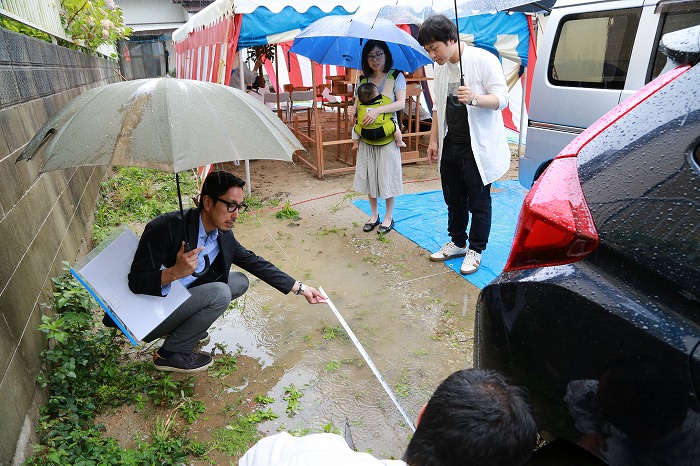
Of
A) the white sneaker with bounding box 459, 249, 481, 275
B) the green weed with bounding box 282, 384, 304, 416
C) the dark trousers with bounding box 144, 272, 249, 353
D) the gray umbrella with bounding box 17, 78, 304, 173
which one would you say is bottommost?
the green weed with bounding box 282, 384, 304, 416

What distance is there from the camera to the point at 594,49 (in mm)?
3611

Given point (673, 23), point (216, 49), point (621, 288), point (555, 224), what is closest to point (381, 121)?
point (673, 23)

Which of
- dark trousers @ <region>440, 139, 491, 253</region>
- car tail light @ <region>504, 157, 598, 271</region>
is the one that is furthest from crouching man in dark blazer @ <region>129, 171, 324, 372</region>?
dark trousers @ <region>440, 139, 491, 253</region>

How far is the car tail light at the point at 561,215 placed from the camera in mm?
1204

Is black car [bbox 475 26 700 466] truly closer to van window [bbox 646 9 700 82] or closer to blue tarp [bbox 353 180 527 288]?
van window [bbox 646 9 700 82]

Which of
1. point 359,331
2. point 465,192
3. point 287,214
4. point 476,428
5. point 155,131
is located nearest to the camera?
point 476,428

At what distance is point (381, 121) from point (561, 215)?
3163mm

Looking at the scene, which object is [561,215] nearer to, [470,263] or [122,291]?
[122,291]

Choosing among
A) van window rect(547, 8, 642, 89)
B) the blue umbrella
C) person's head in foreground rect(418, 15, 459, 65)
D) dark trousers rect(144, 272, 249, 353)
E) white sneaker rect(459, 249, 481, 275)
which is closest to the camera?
dark trousers rect(144, 272, 249, 353)

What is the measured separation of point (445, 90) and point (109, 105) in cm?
252

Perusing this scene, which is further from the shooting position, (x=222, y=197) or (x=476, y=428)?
(x=222, y=197)

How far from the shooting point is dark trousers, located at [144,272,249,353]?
2.46 m

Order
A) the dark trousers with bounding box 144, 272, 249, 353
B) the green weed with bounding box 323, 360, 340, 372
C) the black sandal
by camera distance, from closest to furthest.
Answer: the dark trousers with bounding box 144, 272, 249, 353 < the green weed with bounding box 323, 360, 340, 372 < the black sandal

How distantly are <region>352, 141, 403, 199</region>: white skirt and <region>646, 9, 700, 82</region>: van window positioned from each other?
6.77 feet
